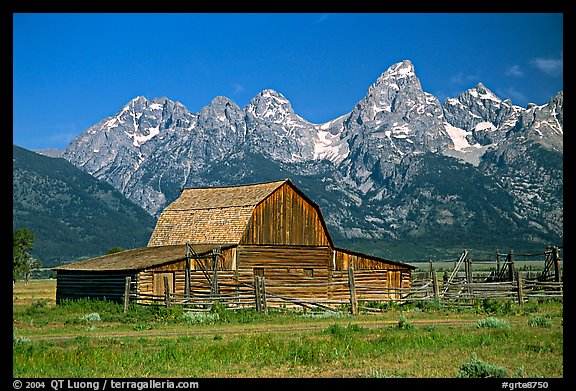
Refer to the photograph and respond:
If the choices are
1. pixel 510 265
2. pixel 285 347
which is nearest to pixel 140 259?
pixel 510 265

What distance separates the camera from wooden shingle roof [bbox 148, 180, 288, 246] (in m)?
49.1

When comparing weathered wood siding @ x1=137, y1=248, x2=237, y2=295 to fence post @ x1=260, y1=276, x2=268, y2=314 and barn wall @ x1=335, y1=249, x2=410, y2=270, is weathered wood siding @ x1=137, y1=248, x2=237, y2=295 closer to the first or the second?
fence post @ x1=260, y1=276, x2=268, y2=314

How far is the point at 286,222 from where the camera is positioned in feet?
165

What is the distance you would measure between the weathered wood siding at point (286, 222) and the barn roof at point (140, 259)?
A: 3310 millimetres

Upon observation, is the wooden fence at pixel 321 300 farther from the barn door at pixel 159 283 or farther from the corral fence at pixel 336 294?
the barn door at pixel 159 283

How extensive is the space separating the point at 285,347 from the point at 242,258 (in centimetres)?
2755

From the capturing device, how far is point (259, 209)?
49.1m

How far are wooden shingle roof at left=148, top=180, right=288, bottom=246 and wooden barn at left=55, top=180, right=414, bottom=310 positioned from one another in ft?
0.29
